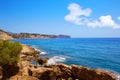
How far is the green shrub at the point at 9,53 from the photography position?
35562 millimetres

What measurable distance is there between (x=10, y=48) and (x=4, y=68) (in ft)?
13.5

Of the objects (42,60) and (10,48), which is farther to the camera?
(42,60)

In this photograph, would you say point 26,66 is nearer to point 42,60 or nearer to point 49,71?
point 49,71

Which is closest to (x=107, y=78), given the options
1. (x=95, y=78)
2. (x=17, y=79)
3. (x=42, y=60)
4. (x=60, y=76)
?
(x=95, y=78)

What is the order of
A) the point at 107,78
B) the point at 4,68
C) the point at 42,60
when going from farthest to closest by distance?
the point at 42,60 → the point at 4,68 → the point at 107,78

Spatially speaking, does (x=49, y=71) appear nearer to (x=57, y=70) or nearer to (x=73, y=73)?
(x=57, y=70)

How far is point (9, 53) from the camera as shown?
3691 centimetres

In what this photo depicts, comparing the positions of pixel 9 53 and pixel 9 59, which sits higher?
pixel 9 53

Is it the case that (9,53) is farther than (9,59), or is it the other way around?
(9,53)

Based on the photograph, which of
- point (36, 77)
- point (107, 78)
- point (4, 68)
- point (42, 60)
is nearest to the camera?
point (107, 78)

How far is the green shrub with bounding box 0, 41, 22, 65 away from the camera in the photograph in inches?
1400

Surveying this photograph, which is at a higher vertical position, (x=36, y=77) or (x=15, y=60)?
(x=15, y=60)

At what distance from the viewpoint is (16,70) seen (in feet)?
118

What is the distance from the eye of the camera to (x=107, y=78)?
100ft
